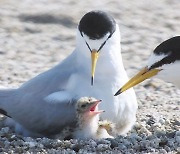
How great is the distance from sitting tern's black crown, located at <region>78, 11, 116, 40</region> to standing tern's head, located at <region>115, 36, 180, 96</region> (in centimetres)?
44

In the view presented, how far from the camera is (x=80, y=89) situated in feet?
20.2

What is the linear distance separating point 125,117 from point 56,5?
497 cm

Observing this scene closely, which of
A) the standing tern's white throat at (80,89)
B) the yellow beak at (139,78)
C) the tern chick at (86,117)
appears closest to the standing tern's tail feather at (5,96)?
the standing tern's white throat at (80,89)

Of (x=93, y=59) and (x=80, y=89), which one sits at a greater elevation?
(x=93, y=59)

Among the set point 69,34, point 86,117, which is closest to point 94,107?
point 86,117

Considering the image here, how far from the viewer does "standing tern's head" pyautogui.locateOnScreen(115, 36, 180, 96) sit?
6043 millimetres

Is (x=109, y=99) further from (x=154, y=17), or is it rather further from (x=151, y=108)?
(x=154, y=17)

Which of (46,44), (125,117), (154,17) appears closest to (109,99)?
(125,117)

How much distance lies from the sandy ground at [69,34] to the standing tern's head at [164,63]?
0.95 metres

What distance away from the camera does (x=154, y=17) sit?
10758 mm

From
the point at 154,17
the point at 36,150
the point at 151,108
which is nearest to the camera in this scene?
the point at 36,150

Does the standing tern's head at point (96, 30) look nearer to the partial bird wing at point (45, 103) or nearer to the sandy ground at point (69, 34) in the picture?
the partial bird wing at point (45, 103)

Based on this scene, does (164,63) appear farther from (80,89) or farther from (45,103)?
(45,103)

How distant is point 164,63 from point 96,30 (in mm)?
602
